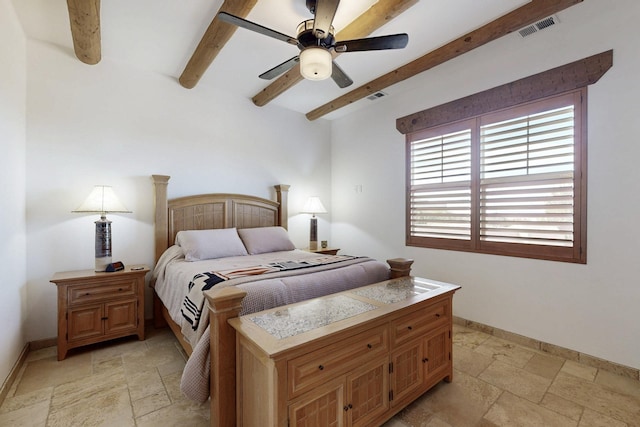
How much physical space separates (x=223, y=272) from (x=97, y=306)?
4.57 feet

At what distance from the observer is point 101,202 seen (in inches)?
106

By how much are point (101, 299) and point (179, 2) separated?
2674 millimetres

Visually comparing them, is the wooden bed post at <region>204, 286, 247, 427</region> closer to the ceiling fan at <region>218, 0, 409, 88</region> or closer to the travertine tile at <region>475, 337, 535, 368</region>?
the ceiling fan at <region>218, 0, 409, 88</region>

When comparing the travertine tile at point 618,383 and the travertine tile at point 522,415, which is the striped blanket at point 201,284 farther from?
the travertine tile at point 618,383

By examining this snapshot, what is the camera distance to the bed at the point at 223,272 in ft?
4.96

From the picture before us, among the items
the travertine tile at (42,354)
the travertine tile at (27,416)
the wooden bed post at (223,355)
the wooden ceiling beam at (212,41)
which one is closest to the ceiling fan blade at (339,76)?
the wooden ceiling beam at (212,41)

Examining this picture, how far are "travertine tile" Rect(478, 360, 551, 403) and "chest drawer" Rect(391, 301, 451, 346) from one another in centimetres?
66

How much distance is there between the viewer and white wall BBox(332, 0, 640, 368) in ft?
7.29

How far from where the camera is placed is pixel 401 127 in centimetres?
386

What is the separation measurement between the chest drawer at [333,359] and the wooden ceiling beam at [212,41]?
235cm

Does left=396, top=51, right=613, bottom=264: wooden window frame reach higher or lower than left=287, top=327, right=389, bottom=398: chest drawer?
higher

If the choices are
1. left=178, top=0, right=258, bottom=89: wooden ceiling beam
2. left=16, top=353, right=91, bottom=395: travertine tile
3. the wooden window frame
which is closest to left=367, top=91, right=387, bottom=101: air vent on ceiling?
the wooden window frame

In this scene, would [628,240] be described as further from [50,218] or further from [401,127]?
[50,218]

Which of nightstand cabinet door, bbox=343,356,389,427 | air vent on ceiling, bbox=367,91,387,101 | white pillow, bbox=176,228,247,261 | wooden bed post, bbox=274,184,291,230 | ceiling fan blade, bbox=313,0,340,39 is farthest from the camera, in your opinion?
wooden bed post, bbox=274,184,291,230
